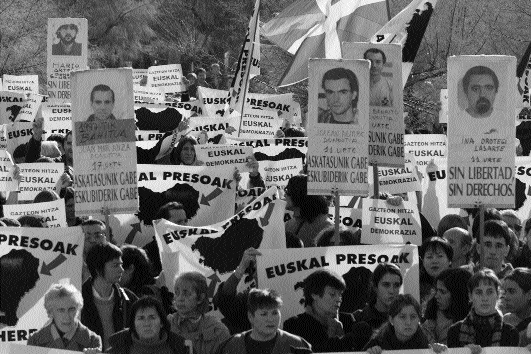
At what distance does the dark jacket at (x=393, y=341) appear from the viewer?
850 cm

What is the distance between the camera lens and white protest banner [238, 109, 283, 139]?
18656 mm

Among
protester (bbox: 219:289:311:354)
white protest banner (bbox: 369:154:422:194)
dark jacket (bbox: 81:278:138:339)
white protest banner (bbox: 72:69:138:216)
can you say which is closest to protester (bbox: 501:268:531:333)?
protester (bbox: 219:289:311:354)

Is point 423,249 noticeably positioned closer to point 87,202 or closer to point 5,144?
point 87,202

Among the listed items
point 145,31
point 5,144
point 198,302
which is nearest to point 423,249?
point 198,302

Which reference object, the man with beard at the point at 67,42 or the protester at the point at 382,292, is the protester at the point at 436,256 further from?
the man with beard at the point at 67,42

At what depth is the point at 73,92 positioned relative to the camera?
11000 millimetres

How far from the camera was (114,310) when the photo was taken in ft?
31.1

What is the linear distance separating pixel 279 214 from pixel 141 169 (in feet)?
8.23

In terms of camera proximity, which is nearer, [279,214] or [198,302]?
[198,302]

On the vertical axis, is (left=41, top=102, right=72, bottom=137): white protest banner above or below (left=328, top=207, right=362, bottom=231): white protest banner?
above

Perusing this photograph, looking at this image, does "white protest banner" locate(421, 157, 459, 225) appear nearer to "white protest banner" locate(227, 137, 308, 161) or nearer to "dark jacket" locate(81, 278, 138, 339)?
"white protest banner" locate(227, 137, 308, 161)

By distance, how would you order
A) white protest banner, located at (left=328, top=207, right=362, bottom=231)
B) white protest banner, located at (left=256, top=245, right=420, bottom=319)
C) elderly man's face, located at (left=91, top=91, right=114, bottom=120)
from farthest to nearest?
white protest banner, located at (left=328, top=207, right=362, bottom=231) < elderly man's face, located at (left=91, top=91, right=114, bottom=120) < white protest banner, located at (left=256, top=245, right=420, bottom=319)

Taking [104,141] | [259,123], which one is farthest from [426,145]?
[104,141]

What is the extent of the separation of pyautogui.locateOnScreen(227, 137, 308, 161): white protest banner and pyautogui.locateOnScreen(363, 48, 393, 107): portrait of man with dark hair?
3233 millimetres
